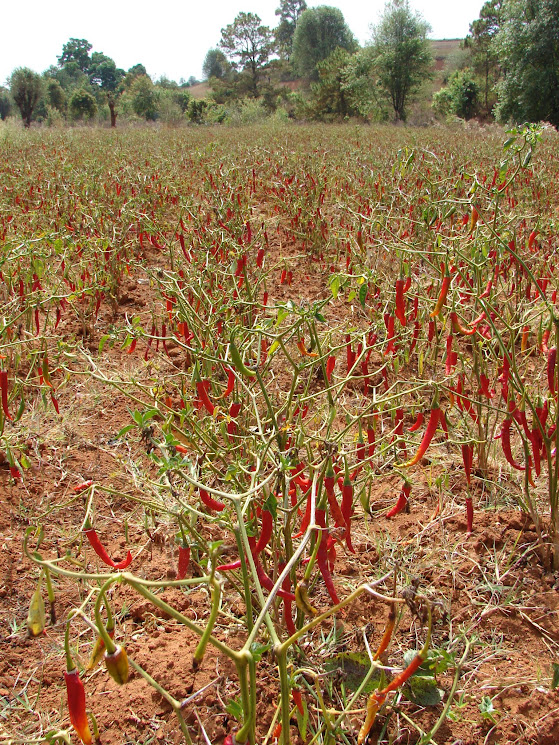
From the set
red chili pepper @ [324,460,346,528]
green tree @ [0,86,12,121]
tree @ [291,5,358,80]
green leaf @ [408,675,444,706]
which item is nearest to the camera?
red chili pepper @ [324,460,346,528]

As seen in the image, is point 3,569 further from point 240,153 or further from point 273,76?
point 273,76

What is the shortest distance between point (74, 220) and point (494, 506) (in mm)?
4291

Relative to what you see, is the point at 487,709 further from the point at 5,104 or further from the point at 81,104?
the point at 5,104

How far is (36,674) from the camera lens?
1502 mm

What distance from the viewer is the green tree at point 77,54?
85938mm

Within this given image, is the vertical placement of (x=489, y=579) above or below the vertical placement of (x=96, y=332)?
below

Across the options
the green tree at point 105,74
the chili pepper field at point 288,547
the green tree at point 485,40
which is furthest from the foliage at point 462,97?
the green tree at point 105,74

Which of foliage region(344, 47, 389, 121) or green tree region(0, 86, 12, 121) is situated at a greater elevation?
green tree region(0, 86, 12, 121)

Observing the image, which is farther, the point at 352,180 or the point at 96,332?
the point at 352,180

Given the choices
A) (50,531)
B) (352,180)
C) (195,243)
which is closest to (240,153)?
(352,180)

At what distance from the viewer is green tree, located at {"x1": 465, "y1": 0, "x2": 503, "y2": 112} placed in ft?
128

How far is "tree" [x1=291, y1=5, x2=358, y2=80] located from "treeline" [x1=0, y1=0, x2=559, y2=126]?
0.10m

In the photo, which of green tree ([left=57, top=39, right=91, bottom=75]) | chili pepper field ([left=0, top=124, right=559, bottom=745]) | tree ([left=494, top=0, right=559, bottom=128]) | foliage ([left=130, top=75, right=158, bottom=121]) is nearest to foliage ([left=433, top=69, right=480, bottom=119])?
tree ([left=494, top=0, right=559, bottom=128])

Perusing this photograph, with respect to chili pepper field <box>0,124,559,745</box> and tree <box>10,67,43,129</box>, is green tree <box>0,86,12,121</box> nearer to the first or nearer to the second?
tree <box>10,67,43,129</box>
